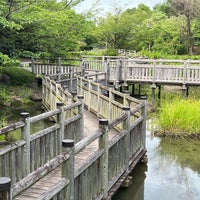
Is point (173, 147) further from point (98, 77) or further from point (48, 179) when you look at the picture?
point (98, 77)

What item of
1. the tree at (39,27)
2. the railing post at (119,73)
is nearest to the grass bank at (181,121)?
the tree at (39,27)

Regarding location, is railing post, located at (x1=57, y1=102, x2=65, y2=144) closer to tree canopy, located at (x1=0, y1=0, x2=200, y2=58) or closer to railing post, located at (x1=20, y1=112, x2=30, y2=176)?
railing post, located at (x1=20, y1=112, x2=30, y2=176)

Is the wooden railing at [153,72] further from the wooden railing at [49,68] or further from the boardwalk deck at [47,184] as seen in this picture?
the boardwalk deck at [47,184]

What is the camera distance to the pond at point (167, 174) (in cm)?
747

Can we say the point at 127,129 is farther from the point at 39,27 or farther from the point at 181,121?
the point at 39,27

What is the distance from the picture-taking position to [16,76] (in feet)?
60.3

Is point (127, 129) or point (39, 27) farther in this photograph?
point (39, 27)

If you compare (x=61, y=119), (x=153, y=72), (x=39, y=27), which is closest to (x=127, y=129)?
(x=61, y=119)

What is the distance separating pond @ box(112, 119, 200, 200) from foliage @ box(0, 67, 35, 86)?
9224mm

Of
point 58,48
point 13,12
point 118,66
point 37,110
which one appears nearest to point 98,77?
point 118,66

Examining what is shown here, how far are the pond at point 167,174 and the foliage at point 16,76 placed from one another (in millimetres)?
9224

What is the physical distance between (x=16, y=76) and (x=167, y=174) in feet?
38.6

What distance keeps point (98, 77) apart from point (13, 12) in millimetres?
6456

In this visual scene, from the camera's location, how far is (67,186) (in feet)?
14.1
